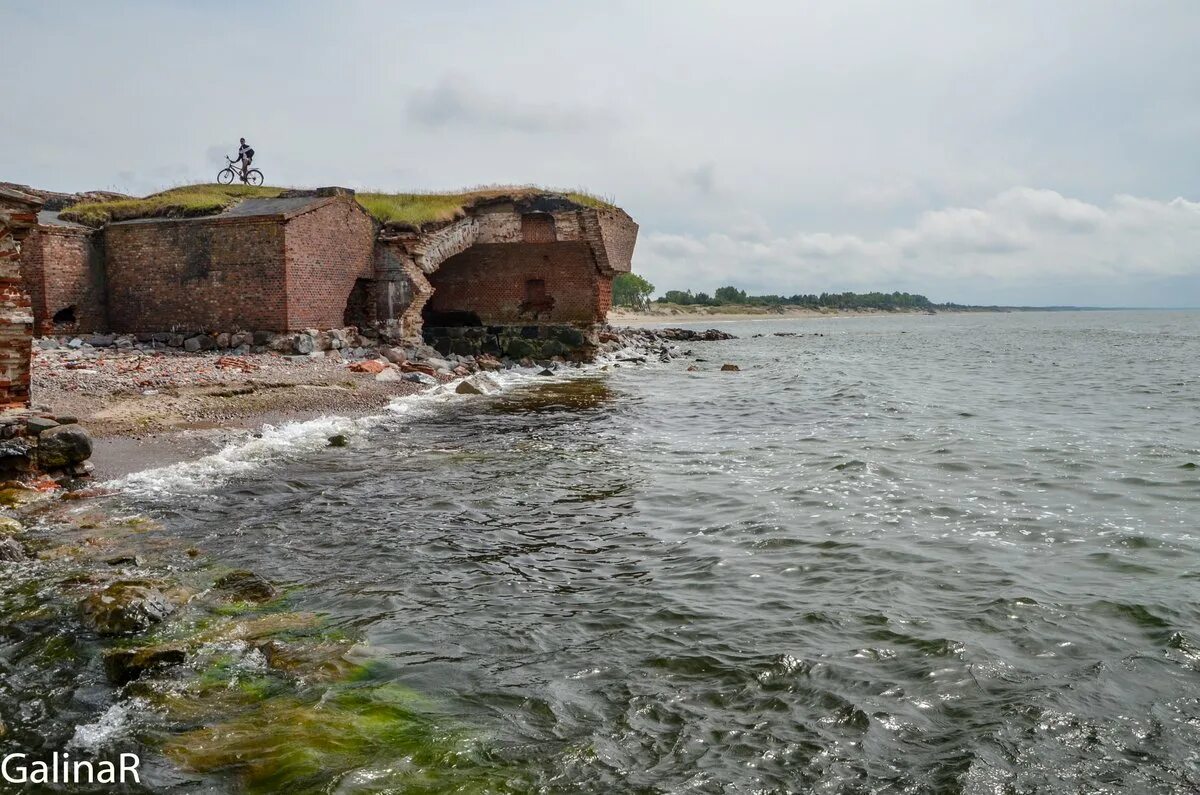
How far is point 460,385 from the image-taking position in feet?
60.8

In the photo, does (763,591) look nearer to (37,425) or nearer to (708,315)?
(37,425)

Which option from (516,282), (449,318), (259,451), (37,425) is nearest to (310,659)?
(37,425)

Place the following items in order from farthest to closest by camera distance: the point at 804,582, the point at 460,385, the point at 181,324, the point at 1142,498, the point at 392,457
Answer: the point at 181,324 → the point at 460,385 → the point at 392,457 → the point at 1142,498 → the point at 804,582

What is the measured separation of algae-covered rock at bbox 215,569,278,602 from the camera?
223 inches

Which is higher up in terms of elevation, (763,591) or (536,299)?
(536,299)

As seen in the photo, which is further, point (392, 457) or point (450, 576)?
point (392, 457)

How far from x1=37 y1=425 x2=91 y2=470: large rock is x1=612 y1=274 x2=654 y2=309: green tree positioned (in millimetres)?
94875

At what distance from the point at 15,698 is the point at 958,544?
6732 mm

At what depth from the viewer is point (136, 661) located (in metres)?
4.42

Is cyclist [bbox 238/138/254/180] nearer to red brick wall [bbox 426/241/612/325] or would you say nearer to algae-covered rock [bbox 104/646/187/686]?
red brick wall [bbox 426/241/612/325]

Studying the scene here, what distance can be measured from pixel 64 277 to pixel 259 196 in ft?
16.7

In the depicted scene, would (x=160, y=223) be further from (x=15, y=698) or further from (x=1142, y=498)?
(x=1142, y=498)

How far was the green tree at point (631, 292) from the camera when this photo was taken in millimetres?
103125

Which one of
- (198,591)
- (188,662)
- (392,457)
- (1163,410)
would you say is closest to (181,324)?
(392,457)
